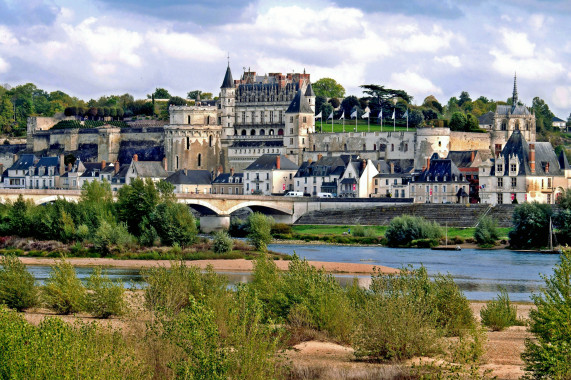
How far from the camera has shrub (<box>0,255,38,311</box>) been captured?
24.7m

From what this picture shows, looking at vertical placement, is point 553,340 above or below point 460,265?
above

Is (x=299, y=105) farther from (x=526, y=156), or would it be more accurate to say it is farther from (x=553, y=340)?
(x=553, y=340)

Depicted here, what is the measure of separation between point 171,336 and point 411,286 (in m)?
6.86

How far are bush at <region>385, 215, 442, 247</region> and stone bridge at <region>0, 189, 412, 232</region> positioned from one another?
1138 centimetres

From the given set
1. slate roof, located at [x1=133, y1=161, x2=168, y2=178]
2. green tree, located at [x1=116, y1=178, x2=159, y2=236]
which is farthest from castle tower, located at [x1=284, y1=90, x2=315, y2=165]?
green tree, located at [x1=116, y1=178, x2=159, y2=236]

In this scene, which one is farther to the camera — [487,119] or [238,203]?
[487,119]

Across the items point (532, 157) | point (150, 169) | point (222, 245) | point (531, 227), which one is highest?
point (532, 157)

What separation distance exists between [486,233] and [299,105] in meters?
38.4

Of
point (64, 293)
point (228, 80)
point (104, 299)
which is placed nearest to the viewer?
point (104, 299)

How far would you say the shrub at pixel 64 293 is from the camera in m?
24.5

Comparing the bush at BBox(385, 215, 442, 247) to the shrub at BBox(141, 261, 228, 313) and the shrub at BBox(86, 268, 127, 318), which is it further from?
the shrub at BBox(86, 268, 127, 318)

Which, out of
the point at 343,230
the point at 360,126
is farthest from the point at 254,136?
the point at 343,230

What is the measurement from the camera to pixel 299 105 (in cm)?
8838

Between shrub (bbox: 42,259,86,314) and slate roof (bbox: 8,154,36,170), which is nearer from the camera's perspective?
shrub (bbox: 42,259,86,314)
